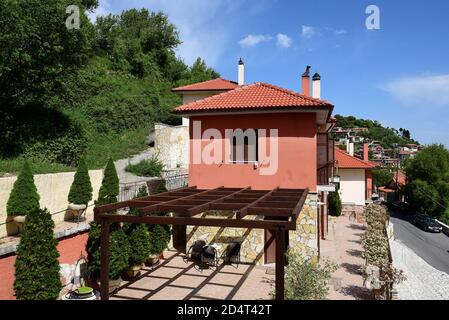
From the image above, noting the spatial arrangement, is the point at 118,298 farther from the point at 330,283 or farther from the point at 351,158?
the point at 351,158

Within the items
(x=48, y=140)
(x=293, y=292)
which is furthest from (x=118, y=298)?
(x=48, y=140)

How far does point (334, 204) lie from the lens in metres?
26.7

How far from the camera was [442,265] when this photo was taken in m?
20.8

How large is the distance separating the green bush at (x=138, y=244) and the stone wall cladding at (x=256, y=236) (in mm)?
3104

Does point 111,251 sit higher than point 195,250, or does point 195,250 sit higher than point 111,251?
point 111,251

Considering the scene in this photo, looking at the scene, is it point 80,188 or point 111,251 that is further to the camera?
point 80,188

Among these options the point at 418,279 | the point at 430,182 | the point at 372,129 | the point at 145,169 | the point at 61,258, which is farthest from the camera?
the point at 372,129

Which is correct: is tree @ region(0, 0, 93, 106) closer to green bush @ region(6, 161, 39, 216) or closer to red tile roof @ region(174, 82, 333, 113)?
green bush @ region(6, 161, 39, 216)

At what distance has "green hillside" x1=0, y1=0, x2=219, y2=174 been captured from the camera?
49.1 ft

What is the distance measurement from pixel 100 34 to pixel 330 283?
115ft

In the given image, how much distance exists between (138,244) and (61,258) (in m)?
2.19

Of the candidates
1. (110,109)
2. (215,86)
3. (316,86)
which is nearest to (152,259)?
(316,86)

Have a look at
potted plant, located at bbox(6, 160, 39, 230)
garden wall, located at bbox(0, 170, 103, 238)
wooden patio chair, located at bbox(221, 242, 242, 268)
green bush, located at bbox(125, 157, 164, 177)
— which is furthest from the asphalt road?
potted plant, located at bbox(6, 160, 39, 230)

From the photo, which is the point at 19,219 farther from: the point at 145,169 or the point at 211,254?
the point at 145,169
